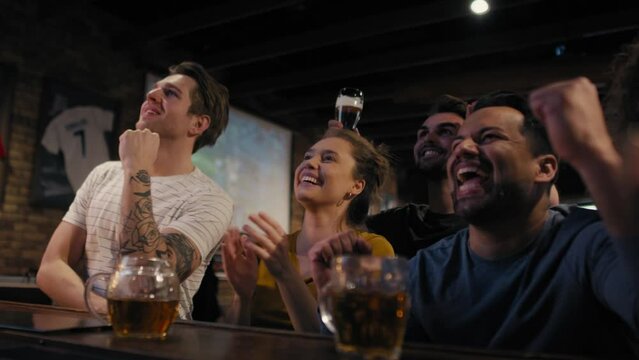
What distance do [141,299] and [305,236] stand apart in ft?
3.32

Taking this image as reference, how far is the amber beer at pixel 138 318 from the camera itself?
3.04ft

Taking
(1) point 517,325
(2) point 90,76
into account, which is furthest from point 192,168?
(2) point 90,76

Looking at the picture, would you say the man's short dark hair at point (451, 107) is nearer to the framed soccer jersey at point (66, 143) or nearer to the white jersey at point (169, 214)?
the white jersey at point (169, 214)

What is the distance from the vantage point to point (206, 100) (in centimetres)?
215

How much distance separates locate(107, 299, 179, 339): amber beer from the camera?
3.04 ft

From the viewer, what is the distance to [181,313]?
5.69 ft

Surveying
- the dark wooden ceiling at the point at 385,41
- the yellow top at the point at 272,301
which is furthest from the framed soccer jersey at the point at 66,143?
the yellow top at the point at 272,301

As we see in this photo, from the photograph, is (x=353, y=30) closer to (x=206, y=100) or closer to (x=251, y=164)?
(x=251, y=164)

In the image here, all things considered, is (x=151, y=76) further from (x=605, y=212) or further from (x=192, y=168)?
(x=605, y=212)

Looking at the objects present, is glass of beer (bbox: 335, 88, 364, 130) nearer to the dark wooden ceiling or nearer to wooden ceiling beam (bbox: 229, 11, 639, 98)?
the dark wooden ceiling

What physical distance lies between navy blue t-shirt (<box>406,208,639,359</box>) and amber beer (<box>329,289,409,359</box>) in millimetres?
431

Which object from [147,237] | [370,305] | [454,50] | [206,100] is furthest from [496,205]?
[454,50]

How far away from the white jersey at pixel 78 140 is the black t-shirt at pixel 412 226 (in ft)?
10.1

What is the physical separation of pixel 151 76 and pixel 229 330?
15.6 ft
